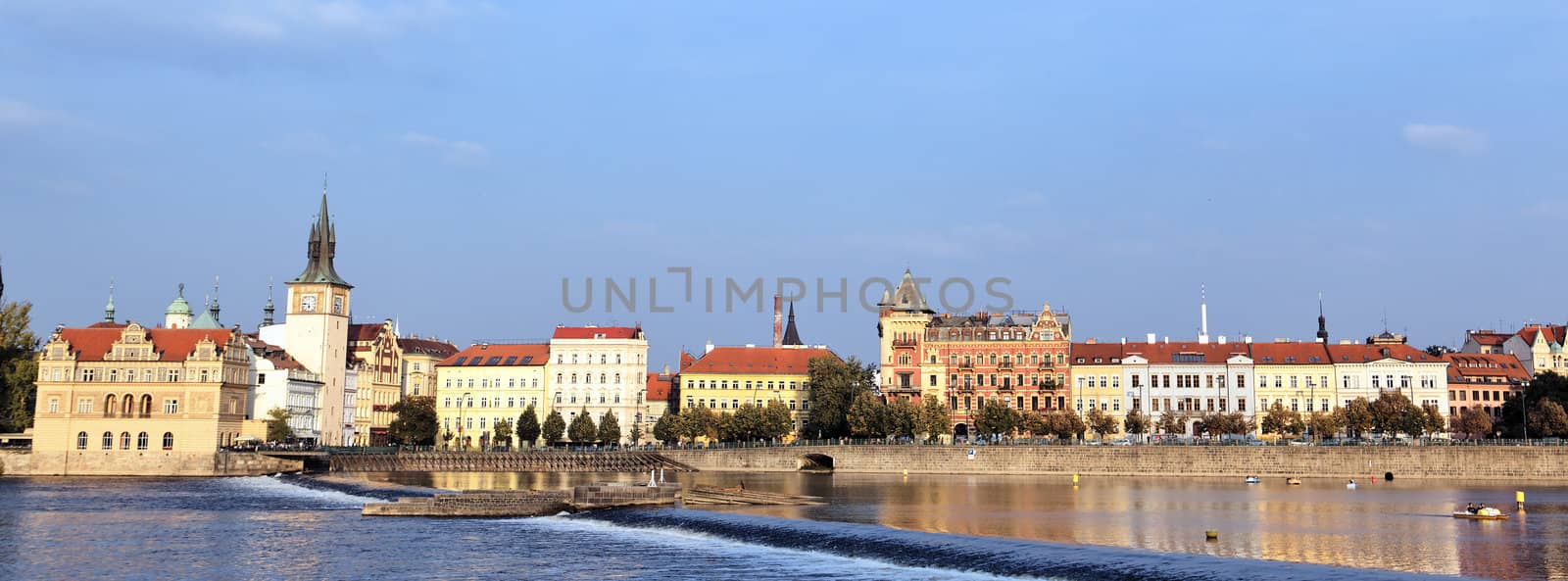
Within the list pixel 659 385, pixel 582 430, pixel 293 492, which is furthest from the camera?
pixel 659 385

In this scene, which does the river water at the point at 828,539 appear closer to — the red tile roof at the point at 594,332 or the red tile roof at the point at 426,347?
the red tile roof at the point at 594,332

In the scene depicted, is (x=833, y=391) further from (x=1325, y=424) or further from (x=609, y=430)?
(x=1325, y=424)

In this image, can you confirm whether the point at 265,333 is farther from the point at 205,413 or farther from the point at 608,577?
the point at 608,577

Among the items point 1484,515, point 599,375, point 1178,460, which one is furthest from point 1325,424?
point 599,375

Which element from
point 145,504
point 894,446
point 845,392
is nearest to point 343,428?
point 845,392

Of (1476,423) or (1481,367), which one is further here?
(1481,367)

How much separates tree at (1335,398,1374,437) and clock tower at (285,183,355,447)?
96468 mm

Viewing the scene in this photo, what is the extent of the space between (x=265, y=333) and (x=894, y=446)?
78.1m

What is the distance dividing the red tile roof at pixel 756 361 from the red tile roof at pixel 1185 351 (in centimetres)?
3105

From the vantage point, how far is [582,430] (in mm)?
127188

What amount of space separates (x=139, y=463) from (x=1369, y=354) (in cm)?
10924

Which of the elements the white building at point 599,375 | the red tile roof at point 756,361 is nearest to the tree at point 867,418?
the red tile roof at point 756,361

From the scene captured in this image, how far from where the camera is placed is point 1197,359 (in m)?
129

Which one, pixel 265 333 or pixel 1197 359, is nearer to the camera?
pixel 1197 359
